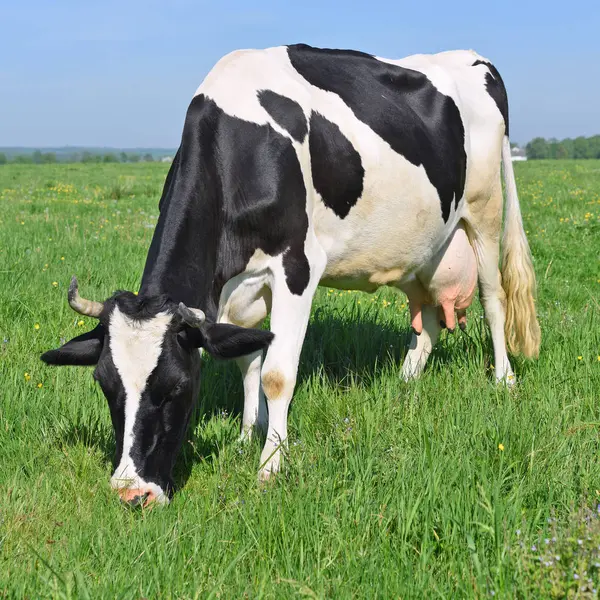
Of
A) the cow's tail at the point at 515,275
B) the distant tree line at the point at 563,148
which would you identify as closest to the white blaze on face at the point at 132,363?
the cow's tail at the point at 515,275

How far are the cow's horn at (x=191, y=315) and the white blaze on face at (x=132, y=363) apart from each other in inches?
5.1

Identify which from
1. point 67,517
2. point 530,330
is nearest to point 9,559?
point 67,517

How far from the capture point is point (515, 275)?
6375 mm

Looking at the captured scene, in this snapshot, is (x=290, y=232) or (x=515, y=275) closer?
(x=290, y=232)

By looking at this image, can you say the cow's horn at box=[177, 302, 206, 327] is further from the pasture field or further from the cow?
the pasture field

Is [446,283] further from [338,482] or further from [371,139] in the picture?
[338,482]

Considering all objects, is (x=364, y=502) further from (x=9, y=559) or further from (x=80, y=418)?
(x=80, y=418)

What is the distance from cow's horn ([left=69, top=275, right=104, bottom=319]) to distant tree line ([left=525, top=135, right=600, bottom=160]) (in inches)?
4537

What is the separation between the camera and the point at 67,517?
11.6 feet

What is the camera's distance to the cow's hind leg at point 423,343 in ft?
19.6

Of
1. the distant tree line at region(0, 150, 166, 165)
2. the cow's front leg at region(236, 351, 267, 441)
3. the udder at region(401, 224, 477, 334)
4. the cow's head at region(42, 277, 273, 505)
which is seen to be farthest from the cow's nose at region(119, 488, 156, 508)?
the distant tree line at region(0, 150, 166, 165)

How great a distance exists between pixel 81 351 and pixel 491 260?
12.0 ft

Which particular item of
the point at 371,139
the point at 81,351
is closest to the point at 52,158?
the point at 371,139

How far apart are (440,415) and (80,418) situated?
2100mm
